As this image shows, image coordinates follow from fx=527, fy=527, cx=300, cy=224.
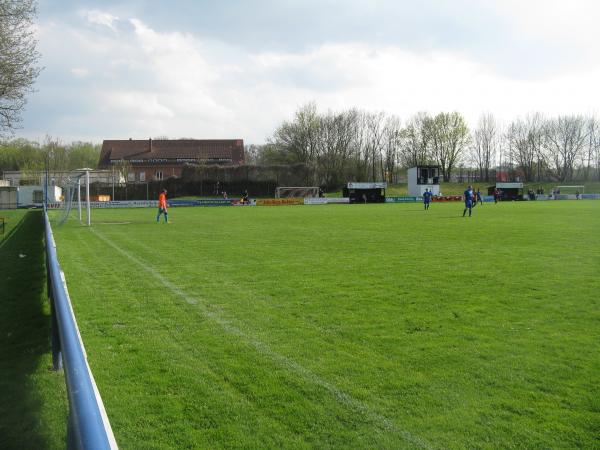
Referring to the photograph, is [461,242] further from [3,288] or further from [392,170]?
[392,170]

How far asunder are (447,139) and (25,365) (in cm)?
9093

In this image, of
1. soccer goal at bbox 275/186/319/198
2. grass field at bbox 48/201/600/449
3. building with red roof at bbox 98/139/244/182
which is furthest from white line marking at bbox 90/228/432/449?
building with red roof at bbox 98/139/244/182

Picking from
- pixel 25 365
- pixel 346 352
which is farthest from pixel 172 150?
pixel 346 352

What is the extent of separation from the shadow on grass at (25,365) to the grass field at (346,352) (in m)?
0.47

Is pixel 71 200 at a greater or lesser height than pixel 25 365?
greater

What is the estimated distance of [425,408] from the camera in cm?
413

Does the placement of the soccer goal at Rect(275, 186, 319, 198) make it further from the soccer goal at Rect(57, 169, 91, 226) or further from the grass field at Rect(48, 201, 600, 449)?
the grass field at Rect(48, 201, 600, 449)

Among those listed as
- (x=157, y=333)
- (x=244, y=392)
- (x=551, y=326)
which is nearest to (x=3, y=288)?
(x=157, y=333)

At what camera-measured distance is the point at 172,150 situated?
8844 centimetres

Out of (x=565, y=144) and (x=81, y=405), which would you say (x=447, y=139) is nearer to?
(x=565, y=144)

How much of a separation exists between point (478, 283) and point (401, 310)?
269 centimetres

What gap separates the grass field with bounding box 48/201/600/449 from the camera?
3828mm

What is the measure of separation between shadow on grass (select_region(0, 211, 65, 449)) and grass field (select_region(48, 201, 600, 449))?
47cm

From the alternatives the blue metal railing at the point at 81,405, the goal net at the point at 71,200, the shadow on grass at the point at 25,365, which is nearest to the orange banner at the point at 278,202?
the goal net at the point at 71,200
